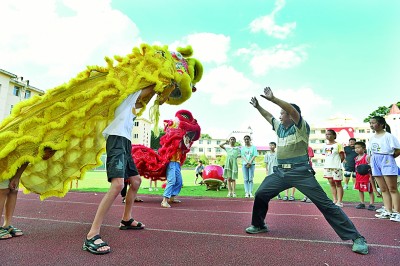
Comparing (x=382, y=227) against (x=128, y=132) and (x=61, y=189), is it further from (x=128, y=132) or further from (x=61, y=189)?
(x=61, y=189)

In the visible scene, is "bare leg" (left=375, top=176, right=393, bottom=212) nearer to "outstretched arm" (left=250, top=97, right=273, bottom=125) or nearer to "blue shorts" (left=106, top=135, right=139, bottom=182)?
"outstretched arm" (left=250, top=97, right=273, bottom=125)

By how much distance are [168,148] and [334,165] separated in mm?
4025

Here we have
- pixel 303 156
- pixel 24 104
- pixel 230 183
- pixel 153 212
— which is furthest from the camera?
pixel 230 183

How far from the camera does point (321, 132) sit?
65.4 metres

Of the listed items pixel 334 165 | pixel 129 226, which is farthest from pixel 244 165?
pixel 129 226

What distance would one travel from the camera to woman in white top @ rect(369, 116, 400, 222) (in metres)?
4.84

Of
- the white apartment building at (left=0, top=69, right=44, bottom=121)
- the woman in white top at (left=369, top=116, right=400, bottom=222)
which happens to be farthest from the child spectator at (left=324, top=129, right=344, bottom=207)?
the white apartment building at (left=0, top=69, right=44, bottom=121)

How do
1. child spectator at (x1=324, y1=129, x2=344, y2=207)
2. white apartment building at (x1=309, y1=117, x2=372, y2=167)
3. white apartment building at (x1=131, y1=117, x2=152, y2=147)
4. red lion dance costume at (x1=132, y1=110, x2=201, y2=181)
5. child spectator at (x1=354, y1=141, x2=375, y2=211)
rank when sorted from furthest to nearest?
1. white apartment building at (x1=309, y1=117, x2=372, y2=167)
2. white apartment building at (x1=131, y1=117, x2=152, y2=147)
3. red lion dance costume at (x1=132, y1=110, x2=201, y2=181)
4. child spectator at (x1=324, y1=129, x2=344, y2=207)
5. child spectator at (x1=354, y1=141, x2=375, y2=211)

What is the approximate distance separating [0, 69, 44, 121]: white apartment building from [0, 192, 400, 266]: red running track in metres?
30.5

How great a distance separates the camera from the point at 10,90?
3116 cm

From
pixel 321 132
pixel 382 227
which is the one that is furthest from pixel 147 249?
pixel 321 132

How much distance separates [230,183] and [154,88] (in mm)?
6631

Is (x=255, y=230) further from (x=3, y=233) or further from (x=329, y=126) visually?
(x=329, y=126)

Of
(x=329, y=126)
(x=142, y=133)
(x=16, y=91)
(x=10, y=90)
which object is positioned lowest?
(x=142, y=133)
